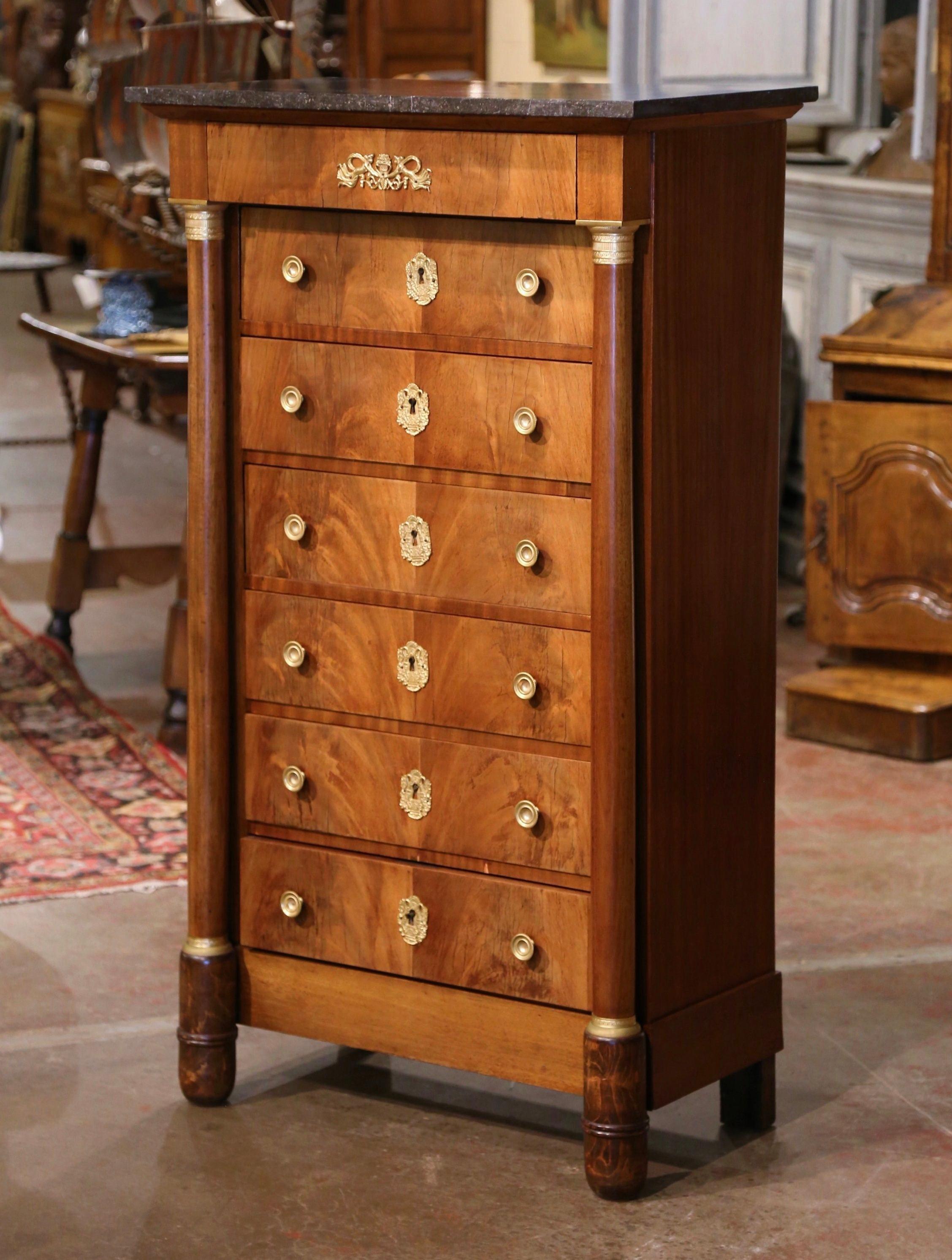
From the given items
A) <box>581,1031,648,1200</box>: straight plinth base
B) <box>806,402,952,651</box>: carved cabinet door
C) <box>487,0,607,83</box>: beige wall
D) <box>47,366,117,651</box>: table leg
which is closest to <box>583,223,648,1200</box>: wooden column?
<box>581,1031,648,1200</box>: straight plinth base

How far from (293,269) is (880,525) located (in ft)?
7.97

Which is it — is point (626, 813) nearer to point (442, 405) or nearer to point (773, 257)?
point (442, 405)

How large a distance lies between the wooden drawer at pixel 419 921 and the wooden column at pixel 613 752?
0.05 m

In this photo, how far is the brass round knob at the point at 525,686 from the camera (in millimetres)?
2611

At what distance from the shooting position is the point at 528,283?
8.27 feet

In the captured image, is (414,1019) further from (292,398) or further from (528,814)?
(292,398)

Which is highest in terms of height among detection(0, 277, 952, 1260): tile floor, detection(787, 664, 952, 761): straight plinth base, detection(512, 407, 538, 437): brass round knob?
detection(512, 407, 538, 437): brass round knob

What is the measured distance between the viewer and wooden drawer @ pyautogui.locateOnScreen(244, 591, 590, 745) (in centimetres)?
261

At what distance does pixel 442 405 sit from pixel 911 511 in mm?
2369

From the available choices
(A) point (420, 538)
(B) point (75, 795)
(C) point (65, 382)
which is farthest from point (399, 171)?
(C) point (65, 382)

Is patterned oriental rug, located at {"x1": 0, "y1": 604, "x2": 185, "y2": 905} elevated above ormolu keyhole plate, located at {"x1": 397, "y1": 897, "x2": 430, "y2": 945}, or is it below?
below

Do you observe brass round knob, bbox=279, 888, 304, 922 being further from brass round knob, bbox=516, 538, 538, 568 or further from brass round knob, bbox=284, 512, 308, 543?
brass round knob, bbox=516, 538, 538, 568

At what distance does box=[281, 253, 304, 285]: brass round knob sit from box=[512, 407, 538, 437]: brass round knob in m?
0.37

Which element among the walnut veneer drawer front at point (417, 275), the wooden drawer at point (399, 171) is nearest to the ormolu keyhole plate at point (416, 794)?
the walnut veneer drawer front at point (417, 275)
